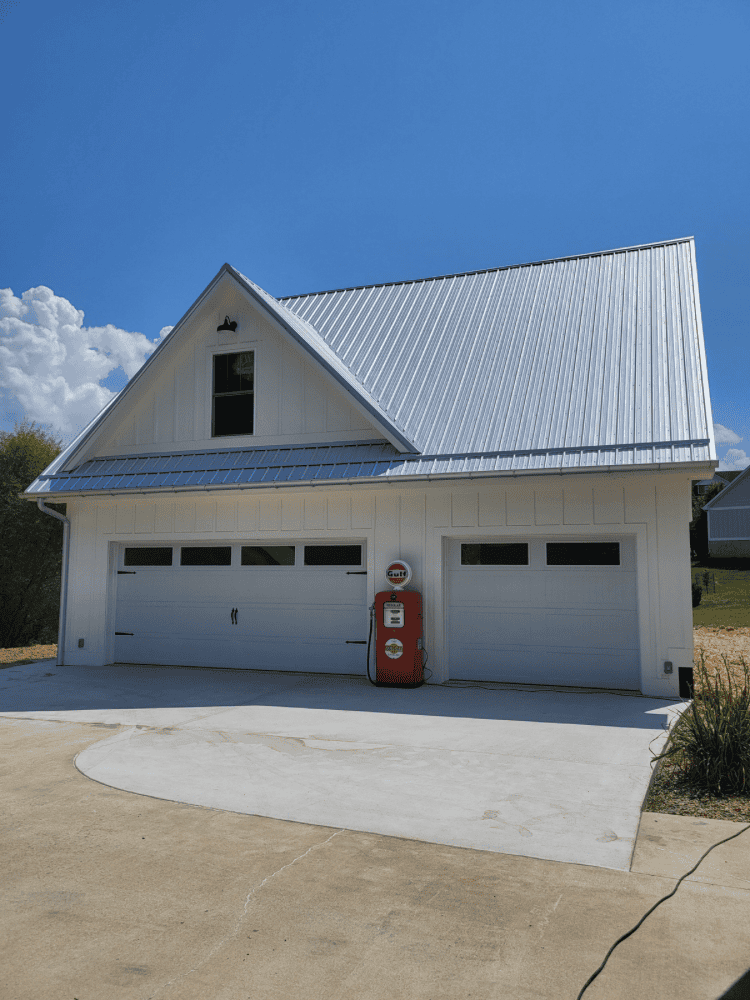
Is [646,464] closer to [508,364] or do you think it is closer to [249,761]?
[508,364]

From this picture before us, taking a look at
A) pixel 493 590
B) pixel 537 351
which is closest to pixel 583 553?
pixel 493 590

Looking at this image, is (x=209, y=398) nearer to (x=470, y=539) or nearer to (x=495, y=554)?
(x=470, y=539)

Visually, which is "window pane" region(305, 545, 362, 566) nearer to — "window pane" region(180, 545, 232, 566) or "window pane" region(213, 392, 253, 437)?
"window pane" region(180, 545, 232, 566)

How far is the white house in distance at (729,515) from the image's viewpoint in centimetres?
3234

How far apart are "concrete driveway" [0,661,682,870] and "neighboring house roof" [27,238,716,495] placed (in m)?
2.98

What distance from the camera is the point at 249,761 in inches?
243

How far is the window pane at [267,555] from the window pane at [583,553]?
4.04 metres

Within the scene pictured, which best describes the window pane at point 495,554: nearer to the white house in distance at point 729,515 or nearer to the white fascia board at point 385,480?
the white fascia board at point 385,480

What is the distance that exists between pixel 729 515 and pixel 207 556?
A: 2801 centimetres

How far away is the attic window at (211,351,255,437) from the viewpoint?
12.1 metres

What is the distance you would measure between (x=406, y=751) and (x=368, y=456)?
500cm

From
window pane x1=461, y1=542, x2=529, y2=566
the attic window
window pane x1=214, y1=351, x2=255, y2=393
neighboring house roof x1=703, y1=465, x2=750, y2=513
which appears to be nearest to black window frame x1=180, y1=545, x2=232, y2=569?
the attic window

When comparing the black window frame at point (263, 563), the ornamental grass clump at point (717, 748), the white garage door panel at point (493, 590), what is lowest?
the ornamental grass clump at point (717, 748)

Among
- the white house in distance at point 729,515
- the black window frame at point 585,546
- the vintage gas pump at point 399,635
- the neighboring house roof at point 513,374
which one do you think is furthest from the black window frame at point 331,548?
the white house in distance at point 729,515
